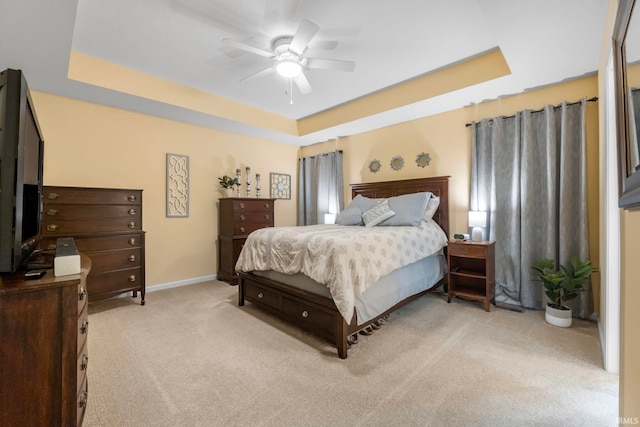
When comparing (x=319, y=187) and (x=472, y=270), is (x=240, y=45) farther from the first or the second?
(x=472, y=270)

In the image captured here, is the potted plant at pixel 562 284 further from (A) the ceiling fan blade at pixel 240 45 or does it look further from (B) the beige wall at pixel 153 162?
(B) the beige wall at pixel 153 162

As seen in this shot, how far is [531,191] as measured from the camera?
2.97 m

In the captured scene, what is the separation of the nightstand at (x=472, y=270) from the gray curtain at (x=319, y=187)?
2209mm

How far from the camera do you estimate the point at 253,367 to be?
1923 millimetres

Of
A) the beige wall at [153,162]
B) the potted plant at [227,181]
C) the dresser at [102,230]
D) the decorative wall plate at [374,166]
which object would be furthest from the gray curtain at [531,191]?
the dresser at [102,230]

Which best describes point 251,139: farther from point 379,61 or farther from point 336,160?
point 379,61

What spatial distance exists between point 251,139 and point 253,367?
12.8 ft

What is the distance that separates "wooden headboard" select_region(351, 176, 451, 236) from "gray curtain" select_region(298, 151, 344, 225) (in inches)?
18.6

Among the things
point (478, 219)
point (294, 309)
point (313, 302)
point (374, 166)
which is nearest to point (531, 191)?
point (478, 219)

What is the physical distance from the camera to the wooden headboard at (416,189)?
144 inches

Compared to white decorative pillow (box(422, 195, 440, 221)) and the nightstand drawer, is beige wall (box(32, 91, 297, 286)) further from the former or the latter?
A: the nightstand drawer

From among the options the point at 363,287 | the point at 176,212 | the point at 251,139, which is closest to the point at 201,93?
the point at 251,139

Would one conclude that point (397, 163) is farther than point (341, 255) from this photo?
Yes

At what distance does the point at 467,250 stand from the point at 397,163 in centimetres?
178
